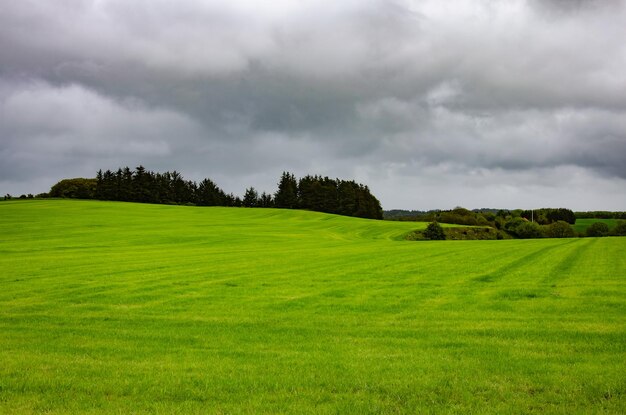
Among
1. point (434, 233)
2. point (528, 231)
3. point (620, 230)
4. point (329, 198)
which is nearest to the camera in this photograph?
point (434, 233)

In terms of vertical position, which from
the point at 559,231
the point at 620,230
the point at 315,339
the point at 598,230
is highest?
the point at 620,230

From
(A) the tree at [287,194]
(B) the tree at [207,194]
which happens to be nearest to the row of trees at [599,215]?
(A) the tree at [287,194]

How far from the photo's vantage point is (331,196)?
158 m

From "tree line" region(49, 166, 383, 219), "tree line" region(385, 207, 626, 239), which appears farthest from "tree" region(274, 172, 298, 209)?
"tree line" region(385, 207, 626, 239)

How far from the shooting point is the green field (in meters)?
8.49

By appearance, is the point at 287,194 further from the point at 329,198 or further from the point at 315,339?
the point at 315,339

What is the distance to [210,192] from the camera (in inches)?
6585

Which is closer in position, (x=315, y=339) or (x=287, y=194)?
(x=315, y=339)

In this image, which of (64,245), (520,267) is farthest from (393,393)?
(64,245)

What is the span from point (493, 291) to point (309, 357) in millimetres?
11647

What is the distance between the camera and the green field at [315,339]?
27.9 ft

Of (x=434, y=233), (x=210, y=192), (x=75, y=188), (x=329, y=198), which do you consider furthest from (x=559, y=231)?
(x=75, y=188)

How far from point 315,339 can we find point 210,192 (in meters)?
159

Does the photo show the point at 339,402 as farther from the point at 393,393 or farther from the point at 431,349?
the point at 431,349
